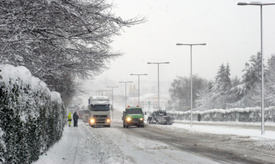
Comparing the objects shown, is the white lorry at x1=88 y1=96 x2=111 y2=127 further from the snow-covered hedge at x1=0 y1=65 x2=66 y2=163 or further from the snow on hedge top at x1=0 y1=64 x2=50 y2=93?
the snow on hedge top at x1=0 y1=64 x2=50 y2=93

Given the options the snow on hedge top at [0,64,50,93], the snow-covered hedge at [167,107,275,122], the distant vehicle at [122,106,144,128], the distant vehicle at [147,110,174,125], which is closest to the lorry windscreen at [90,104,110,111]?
the distant vehicle at [122,106,144,128]

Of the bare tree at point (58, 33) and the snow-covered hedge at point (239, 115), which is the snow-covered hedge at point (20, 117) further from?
the snow-covered hedge at point (239, 115)

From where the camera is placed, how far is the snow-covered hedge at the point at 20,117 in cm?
779

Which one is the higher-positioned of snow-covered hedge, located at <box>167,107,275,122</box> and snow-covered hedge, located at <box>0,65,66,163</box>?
snow-covered hedge, located at <box>0,65,66,163</box>

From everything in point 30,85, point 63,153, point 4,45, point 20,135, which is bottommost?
point 63,153

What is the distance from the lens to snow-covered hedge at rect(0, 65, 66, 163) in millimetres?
7789

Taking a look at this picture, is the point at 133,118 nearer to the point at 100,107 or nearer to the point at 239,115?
the point at 100,107

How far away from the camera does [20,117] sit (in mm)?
9359

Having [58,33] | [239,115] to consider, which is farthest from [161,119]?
[58,33]

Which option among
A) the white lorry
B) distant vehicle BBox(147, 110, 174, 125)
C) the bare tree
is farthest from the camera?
distant vehicle BBox(147, 110, 174, 125)

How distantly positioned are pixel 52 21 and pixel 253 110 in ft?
145

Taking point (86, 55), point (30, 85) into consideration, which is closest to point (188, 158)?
point (86, 55)

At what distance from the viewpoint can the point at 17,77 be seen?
29.9 ft

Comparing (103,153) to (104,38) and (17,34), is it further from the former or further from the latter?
(17,34)
